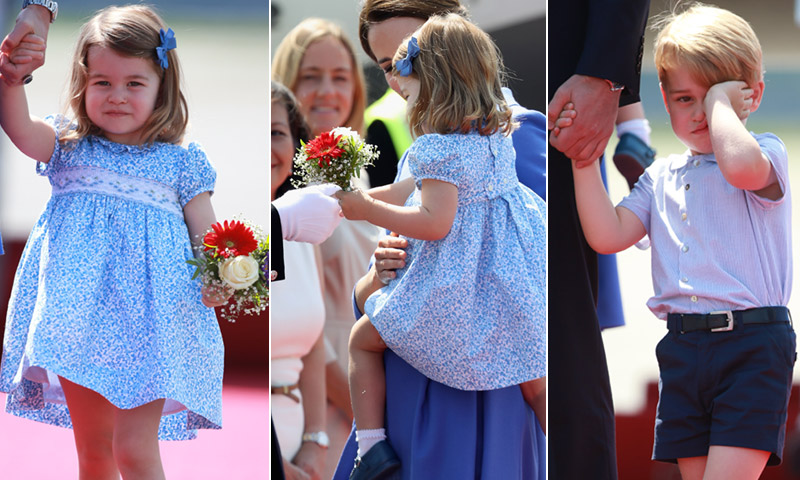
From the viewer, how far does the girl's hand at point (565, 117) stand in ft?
9.28

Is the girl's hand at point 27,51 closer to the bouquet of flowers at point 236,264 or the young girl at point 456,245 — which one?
the bouquet of flowers at point 236,264

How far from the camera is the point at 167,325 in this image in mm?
2781

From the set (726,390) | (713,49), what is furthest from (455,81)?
(726,390)

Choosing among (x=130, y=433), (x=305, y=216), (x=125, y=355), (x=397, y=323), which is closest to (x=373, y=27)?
(x=305, y=216)

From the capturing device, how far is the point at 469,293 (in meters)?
2.49

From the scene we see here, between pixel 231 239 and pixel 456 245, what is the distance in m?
0.72

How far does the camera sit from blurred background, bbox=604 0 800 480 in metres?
3.59

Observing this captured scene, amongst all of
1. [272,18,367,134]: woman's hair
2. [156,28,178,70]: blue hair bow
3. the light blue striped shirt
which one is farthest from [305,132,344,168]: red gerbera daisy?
[272,18,367,134]: woman's hair

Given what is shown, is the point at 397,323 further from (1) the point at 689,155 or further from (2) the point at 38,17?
(2) the point at 38,17

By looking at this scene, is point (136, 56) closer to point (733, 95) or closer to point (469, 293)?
point (469, 293)

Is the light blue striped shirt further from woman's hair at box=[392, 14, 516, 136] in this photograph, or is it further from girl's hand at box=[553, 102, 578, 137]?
woman's hair at box=[392, 14, 516, 136]

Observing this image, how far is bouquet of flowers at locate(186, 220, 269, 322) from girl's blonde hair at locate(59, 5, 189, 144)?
40 centimetres

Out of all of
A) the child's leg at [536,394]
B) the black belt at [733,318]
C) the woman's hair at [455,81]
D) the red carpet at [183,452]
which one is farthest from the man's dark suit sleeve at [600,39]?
the red carpet at [183,452]

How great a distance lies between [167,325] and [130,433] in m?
0.33
